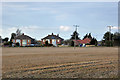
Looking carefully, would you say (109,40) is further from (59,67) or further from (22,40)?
(59,67)

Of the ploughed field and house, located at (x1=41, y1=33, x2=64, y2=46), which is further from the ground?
house, located at (x1=41, y1=33, x2=64, y2=46)

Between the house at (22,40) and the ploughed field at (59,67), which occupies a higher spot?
the house at (22,40)

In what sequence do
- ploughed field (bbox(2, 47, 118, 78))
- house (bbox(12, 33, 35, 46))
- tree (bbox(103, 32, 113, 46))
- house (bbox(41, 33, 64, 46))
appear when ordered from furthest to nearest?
house (bbox(41, 33, 64, 46)) → house (bbox(12, 33, 35, 46)) → tree (bbox(103, 32, 113, 46)) → ploughed field (bbox(2, 47, 118, 78))

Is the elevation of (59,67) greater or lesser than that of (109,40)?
lesser

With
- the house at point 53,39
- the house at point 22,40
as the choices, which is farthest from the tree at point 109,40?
the house at point 22,40

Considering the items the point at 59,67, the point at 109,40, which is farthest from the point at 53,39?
the point at 59,67

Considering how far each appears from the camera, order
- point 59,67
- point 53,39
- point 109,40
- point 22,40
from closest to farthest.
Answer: point 59,67
point 109,40
point 22,40
point 53,39

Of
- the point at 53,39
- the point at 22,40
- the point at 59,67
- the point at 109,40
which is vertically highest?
the point at 53,39

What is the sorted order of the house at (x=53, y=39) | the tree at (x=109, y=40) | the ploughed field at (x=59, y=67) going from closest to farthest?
the ploughed field at (x=59, y=67) → the tree at (x=109, y=40) → the house at (x=53, y=39)

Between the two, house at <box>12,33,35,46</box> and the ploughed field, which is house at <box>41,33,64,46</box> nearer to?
house at <box>12,33,35,46</box>

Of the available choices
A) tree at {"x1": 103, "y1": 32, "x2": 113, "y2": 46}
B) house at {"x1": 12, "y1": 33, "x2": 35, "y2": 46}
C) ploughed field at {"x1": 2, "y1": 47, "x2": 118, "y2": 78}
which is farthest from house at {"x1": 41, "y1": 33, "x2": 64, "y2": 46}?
ploughed field at {"x1": 2, "y1": 47, "x2": 118, "y2": 78}

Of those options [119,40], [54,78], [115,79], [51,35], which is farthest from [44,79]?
[51,35]

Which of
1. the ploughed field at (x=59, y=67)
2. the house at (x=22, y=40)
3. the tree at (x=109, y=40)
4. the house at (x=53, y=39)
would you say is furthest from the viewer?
the house at (x=53, y=39)

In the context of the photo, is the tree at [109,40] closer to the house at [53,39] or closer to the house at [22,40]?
the house at [53,39]
